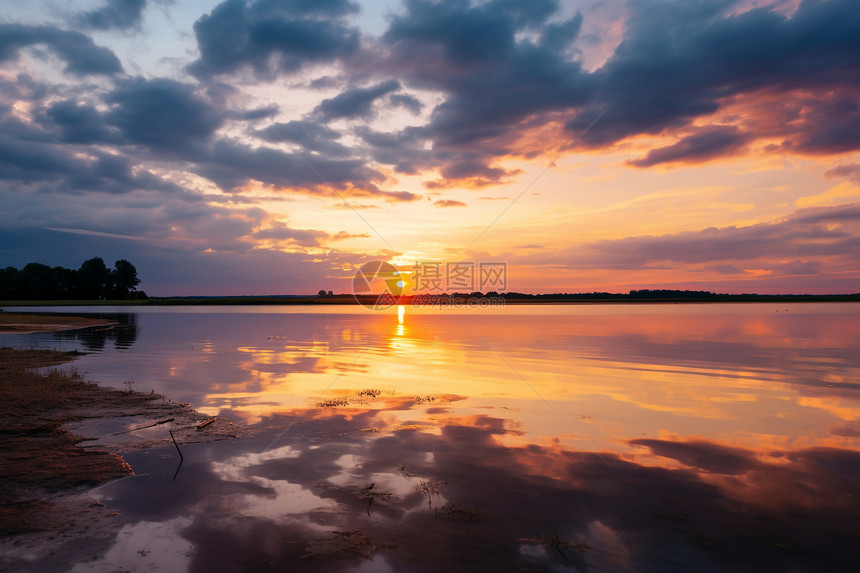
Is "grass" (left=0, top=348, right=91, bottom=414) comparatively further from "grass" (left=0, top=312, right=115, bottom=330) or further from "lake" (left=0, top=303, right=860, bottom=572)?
"grass" (left=0, top=312, right=115, bottom=330)

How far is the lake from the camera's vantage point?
27.3ft

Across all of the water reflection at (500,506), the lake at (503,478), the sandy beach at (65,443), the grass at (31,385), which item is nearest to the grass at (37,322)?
the grass at (31,385)

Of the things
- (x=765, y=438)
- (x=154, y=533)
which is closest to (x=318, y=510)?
(x=154, y=533)

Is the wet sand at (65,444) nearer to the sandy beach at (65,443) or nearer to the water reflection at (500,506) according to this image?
the sandy beach at (65,443)

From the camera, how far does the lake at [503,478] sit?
833 centimetres

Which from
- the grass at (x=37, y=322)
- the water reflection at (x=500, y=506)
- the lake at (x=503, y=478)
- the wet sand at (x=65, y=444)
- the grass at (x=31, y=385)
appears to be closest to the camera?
the water reflection at (x=500, y=506)

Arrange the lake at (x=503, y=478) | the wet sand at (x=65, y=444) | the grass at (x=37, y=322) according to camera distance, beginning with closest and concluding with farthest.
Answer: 1. the lake at (x=503, y=478)
2. the wet sand at (x=65, y=444)
3. the grass at (x=37, y=322)

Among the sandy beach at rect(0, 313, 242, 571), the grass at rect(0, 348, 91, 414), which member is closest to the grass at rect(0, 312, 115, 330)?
the grass at rect(0, 348, 91, 414)

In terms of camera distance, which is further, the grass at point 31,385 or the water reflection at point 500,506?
the grass at point 31,385

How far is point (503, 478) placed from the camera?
11.7 metres

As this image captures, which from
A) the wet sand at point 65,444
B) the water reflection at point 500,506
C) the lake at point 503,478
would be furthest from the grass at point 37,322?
the water reflection at point 500,506

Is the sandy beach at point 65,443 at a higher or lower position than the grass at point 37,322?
higher

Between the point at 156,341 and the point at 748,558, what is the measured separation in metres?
51.7

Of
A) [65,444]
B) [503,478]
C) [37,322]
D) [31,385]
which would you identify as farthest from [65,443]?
[37,322]
